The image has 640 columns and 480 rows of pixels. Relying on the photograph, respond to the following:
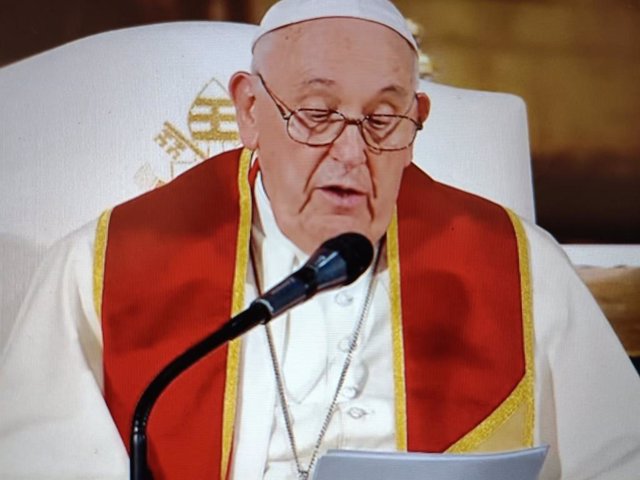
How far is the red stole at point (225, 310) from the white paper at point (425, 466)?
39 cm

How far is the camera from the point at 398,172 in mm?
2176

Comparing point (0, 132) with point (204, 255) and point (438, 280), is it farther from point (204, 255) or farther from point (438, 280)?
point (438, 280)

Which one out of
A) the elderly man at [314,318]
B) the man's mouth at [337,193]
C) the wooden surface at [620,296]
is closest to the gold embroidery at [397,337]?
the elderly man at [314,318]

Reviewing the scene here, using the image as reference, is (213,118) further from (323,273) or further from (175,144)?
(323,273)

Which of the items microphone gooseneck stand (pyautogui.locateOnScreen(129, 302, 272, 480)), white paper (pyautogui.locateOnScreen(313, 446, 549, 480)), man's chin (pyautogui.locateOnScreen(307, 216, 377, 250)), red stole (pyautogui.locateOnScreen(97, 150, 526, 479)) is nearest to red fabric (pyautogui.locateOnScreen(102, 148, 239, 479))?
red stole (pyautogui.locateOnScreen(97, 150, 526, 479))

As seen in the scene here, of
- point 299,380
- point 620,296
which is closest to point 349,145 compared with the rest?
point 299,380

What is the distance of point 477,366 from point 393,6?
0.73 meters

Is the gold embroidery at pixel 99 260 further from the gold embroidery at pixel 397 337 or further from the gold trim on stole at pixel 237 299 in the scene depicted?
the gold embroidery at pixel 397 337

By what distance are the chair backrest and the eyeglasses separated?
0.78 feet

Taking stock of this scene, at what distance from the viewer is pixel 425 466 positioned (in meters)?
1.72

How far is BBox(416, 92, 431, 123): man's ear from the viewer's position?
2197 millimetres

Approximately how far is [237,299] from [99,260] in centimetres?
28

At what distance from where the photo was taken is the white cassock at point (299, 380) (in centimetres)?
203

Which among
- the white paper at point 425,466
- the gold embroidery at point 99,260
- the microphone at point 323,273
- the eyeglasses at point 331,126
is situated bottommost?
the white paper at point 425,466
